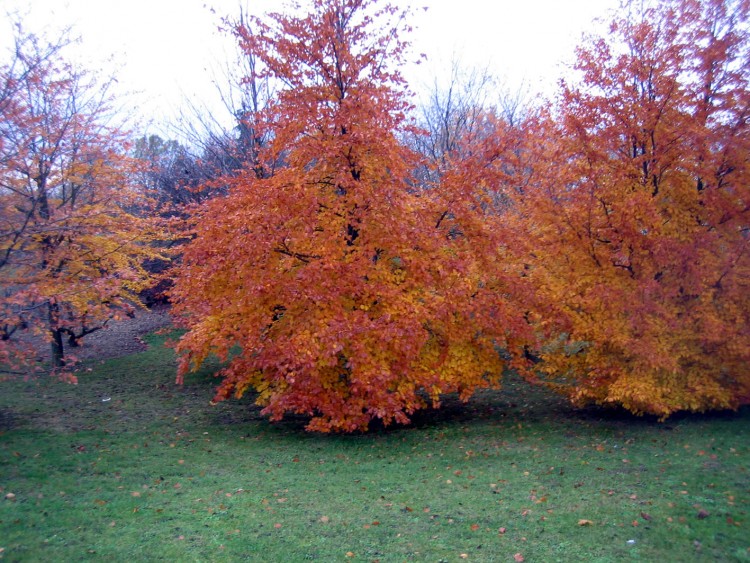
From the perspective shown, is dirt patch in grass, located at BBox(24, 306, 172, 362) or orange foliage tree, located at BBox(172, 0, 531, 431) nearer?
orange foliage tree, located at BBox(172, 0, 531, 431)

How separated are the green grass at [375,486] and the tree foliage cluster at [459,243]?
832mm

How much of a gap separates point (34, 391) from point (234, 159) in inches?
341

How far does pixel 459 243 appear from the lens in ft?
31.9

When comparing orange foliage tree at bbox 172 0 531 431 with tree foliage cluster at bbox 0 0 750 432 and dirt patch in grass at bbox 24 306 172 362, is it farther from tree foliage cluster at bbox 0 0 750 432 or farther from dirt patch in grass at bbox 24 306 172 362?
dirt patch in grass at bbox 24 306 172 362

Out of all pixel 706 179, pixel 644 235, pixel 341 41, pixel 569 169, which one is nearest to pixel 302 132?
pixel 341 41

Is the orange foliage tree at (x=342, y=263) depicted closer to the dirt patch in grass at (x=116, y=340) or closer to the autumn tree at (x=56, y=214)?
the autumn tree at (x=56, y=214)

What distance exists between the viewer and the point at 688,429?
29.0 ft

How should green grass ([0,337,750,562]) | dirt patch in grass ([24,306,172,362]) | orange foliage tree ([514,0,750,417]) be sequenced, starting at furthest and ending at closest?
dirt patch in grass ([24,306,172,362]) → orange foliage tree ([514,0,750,417]) → green grass ([0,337,750,562])

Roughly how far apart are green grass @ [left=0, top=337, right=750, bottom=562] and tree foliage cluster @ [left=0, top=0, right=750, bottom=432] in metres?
0.83

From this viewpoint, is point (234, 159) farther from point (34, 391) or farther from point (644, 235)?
point (644, 235)

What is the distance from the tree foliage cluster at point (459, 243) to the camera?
27.8 ft

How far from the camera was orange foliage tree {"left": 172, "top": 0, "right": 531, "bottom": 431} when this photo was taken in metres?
8.80

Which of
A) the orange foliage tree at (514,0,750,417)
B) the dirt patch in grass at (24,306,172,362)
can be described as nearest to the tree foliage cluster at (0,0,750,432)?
the orange foliage tree at (514,0,750,417)

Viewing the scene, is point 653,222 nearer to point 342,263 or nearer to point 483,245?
point 483,245
